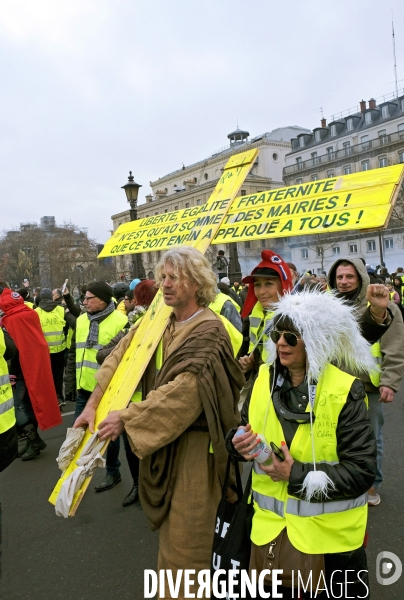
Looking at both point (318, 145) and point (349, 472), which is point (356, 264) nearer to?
point (349, 472)

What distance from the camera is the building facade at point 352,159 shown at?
49.2 m

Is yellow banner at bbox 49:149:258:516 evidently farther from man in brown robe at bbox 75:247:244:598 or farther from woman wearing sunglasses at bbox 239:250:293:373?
woman wearing sunglasses at bbox 239:250:293:373

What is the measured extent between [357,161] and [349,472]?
5722 centimetres

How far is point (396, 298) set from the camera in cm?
1195

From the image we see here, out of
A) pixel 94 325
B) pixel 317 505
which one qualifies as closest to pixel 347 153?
pixel 94 325

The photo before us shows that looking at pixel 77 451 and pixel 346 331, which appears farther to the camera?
pixel 77 451

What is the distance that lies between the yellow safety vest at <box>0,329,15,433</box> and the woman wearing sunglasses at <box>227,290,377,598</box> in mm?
2081

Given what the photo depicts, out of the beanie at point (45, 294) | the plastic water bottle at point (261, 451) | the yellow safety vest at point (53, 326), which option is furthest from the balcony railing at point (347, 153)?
the plastic water bottle at point (261, 451)

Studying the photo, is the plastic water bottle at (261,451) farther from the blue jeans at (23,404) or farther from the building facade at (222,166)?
the building facade at (222,166)

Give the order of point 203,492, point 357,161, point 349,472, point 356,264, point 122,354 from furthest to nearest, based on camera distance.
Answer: point 357,161 < point 356,264 < point 122,354 < point 203,492 < point 349,472

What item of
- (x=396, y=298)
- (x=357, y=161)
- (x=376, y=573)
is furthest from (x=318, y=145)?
(x=376, y=573)

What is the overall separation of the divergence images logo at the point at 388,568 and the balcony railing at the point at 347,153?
52494 millimetres

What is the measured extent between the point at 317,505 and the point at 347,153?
59.0 m

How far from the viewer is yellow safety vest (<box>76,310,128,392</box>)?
15.8ft
